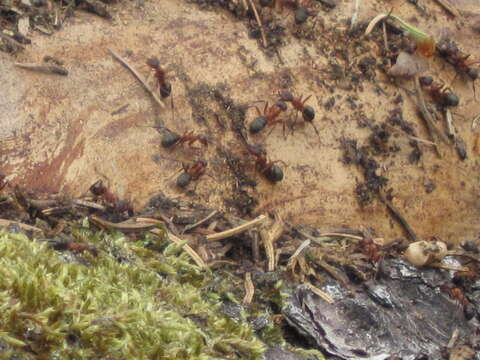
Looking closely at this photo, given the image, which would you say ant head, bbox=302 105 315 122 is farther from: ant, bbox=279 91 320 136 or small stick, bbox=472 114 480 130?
small stick, bbox=472 114 480 130

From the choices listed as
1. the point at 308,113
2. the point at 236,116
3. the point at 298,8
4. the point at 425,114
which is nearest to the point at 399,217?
the point at 425,114

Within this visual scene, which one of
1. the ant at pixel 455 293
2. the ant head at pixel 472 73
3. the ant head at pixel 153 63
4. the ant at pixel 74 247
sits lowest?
the ant at pixel 455 293

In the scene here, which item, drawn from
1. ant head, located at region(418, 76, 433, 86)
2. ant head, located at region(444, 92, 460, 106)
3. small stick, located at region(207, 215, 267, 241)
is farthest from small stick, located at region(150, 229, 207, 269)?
ant head, located at region(444, 92, 460, 106)

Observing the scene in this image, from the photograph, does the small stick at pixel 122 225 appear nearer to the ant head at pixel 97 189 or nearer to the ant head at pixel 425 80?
the ant head at pixel 97 189

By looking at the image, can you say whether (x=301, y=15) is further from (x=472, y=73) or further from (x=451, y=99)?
(x=472, y=73)

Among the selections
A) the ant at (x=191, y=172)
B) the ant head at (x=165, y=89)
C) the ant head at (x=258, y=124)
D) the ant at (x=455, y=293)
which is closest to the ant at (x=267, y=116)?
the ant head at (x=258, y=124)

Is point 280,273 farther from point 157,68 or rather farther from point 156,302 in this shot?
point 157,68
